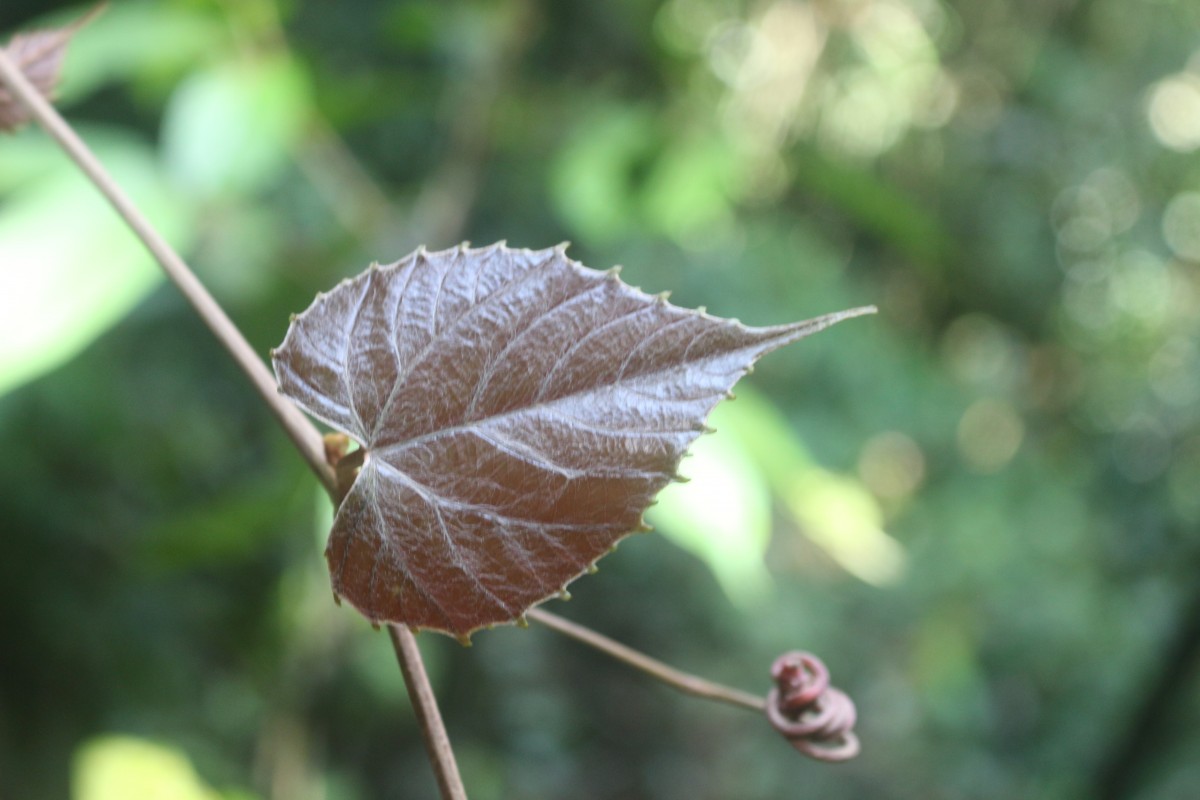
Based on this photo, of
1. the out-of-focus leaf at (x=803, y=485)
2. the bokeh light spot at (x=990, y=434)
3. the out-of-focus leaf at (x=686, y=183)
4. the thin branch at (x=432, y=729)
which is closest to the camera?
the thin branch at (x=432, y=729)

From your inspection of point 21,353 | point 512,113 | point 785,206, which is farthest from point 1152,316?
point 21,353

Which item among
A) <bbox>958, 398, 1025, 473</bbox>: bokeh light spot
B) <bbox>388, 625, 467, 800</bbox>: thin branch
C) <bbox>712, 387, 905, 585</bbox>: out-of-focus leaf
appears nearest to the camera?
<bbox>388, 625, 467, 800</bbox>: thin branch

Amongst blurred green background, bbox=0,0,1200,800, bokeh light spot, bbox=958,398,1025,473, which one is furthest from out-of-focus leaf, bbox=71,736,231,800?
bokeh light spot, bbox=958,398,1025,473

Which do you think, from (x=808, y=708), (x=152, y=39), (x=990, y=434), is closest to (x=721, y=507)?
(x=808, y=708)

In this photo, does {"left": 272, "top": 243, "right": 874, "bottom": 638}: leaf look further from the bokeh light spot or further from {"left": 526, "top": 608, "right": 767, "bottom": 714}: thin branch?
the bokeh light spot

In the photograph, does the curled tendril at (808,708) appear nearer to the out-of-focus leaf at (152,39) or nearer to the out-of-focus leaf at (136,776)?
the out-of-focus leaf at (136,776)

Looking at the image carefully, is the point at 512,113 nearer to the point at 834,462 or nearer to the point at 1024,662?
the point at 834,462

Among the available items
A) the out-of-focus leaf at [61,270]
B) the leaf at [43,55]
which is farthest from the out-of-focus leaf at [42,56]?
the out-of-focus leaf at [61,270]
